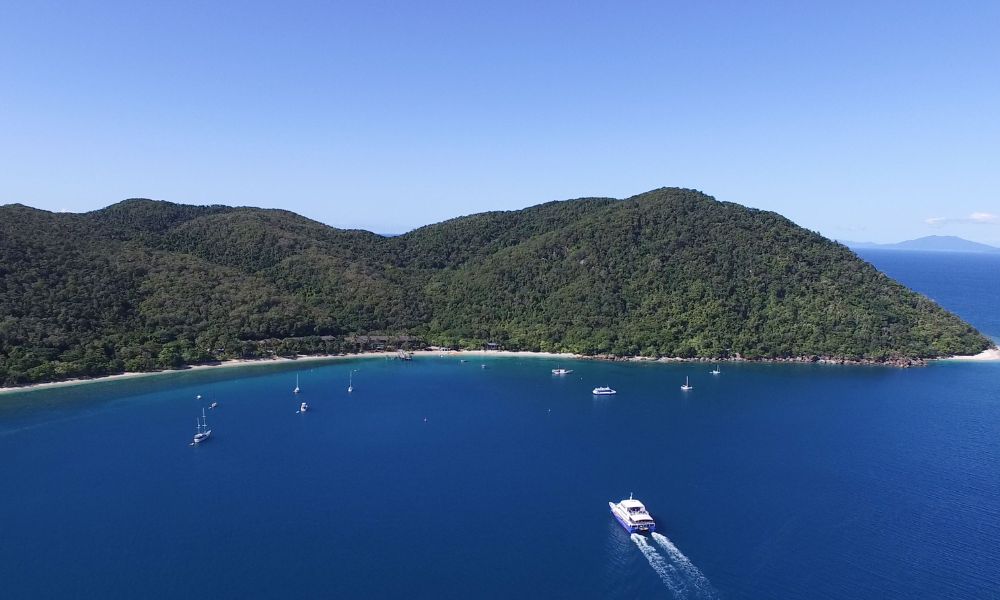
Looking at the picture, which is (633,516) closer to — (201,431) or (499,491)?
(499,491)

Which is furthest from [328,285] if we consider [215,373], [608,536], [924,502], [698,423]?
[924,502]

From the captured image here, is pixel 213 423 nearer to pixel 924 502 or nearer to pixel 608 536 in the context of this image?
pixel 608 536

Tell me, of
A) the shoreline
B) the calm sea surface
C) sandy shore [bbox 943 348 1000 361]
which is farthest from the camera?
sandy shore [bbox 943 348 1000 361]

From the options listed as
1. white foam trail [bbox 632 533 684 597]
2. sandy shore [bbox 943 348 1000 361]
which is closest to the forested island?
sandy shore [bbox 943 348 1000 361]

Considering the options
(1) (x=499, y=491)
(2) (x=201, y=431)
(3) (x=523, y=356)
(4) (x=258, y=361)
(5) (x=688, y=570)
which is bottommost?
(5) (x=688, y=570)

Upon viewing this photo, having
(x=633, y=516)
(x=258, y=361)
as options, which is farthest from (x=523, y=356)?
(x=633, y=516)

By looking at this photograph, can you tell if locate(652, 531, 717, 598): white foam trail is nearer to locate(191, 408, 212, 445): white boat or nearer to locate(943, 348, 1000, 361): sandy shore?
locate(191, 408, 212, 445): white boat
